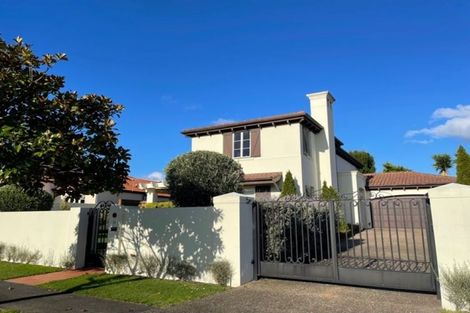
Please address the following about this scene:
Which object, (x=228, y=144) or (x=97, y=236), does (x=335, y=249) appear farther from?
(x=228, y=144)

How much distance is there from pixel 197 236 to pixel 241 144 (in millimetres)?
12379

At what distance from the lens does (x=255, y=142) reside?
793 inches

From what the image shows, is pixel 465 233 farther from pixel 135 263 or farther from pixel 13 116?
pixel 13 116

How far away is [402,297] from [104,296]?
6223mm

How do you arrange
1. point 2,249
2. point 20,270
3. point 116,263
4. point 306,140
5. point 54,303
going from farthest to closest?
point 306,140
point 2,249
point 20,270
point 116,263
point 54,303

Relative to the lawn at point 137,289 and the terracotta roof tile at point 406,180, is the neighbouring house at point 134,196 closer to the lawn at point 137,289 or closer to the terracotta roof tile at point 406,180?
the lawn at point 137,289

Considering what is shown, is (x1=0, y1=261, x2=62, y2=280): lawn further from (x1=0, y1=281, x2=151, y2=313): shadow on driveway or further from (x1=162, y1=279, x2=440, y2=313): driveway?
(x1=162, y1=279, x2=440, y2=313): driveway

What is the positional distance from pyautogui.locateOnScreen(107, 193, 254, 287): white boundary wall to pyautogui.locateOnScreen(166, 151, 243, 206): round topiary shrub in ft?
13.1

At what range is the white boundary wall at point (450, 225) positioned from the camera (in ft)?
20.0

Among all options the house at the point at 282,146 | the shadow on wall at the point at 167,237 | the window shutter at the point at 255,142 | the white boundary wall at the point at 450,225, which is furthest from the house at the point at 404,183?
the shadow on wall at the point at 167,237

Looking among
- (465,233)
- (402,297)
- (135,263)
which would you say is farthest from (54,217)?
(465,233)

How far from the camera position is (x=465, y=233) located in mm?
6113

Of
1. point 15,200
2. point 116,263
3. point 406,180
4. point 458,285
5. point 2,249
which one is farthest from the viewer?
point 406,180

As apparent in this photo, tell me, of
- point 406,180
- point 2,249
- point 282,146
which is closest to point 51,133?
point 2,249
